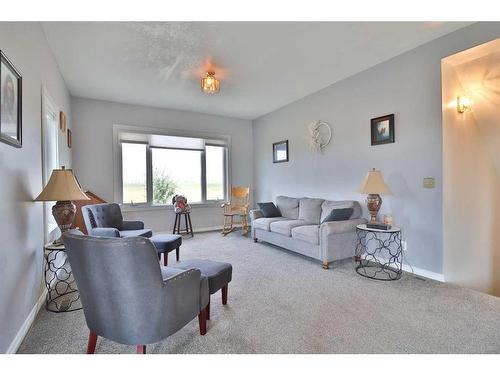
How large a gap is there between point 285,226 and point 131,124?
3560 millimetres

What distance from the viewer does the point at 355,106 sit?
3.83 m

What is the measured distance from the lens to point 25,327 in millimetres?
1922

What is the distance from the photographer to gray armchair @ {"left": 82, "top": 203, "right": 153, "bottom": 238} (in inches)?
128

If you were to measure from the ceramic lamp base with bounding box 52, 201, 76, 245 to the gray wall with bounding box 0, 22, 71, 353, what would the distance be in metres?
0.17

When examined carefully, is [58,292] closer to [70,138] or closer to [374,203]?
[70,138]

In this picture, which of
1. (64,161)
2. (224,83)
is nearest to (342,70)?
(224,83)

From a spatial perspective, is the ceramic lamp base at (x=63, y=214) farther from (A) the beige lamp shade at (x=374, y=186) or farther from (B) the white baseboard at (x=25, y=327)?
(A) the beige lamp shade at (x=374, y=186)

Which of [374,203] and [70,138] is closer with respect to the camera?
[374,203]

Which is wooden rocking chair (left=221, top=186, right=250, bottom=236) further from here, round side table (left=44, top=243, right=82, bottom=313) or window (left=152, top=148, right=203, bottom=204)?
round side table (left=44, top=243, right=82, bottom=313)

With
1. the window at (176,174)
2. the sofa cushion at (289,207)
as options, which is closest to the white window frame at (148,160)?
the window at (176,174)

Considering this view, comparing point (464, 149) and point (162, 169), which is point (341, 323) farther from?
point (162, 169)

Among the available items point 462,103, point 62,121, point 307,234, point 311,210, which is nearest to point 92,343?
point 307,234

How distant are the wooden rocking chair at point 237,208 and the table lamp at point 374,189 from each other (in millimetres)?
2788

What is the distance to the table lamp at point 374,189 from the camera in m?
3.07
